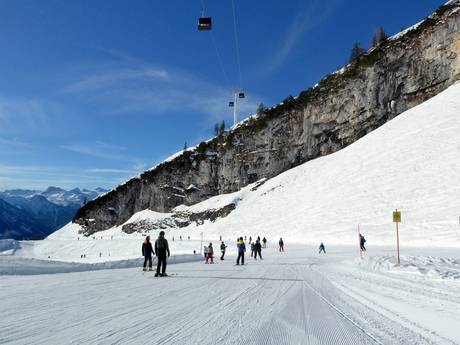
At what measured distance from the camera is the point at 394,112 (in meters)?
79.8

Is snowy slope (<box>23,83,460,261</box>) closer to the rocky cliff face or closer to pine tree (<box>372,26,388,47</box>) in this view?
the rocky cliff face

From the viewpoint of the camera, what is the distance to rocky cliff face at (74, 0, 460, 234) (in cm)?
7738

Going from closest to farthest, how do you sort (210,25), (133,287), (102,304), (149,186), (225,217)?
1. (102,304)
2. (133,287)
3. (210,25)
4. (225,217)
5. (149,186)

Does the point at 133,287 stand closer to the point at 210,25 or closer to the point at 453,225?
the point at 210,25

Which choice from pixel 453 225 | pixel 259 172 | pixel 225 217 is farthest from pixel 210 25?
pixel 259 172

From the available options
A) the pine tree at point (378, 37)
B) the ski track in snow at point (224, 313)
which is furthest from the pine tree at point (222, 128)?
the ski track in snow at point (224, 313)

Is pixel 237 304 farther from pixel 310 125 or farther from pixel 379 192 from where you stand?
pixel 310 125

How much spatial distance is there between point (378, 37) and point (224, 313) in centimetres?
10860

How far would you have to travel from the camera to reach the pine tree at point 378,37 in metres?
91.4

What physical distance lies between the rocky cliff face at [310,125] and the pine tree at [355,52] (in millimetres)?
3394

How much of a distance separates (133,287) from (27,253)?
254ft

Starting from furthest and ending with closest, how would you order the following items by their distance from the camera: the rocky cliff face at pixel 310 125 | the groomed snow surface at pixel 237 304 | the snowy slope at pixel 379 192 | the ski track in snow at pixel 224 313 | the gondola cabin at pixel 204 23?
the rocky cliff face at pixel 310 125 < the snowy slope at pixel 379 192 < the gondola cabin at pixel 204 23 < the groomed snow surface at pixel 237 304 < the ski track in snow at pixel 224 313

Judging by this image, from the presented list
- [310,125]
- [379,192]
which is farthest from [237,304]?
[310,125]

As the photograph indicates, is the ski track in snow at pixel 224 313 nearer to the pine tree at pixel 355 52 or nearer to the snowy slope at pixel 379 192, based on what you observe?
the snowy slope at pixel 379 192
